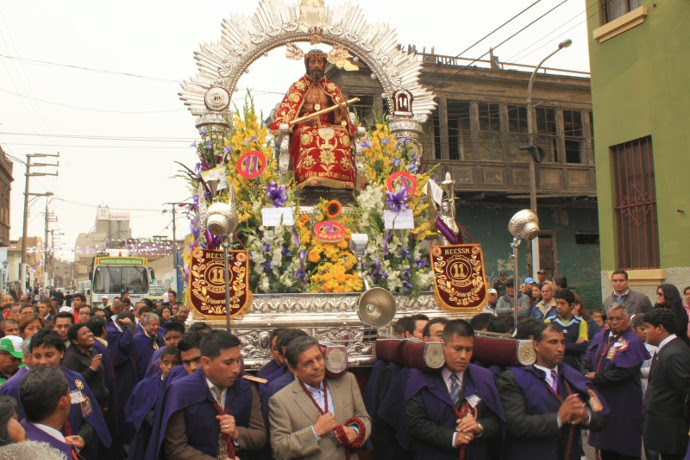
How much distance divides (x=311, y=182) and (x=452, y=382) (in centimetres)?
460

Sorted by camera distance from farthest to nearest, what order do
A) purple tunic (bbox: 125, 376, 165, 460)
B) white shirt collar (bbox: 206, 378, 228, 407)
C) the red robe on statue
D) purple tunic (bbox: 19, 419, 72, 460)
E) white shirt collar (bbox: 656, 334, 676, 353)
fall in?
the red robe on statue
white shirt collar (bbox: 656, 334, 676, 353)
purple tunic (bbox: 125, 376, 165, 460)
white shirt collar (bbox: 206, 378, 228, 407)
purple tunic (bbox: 19, 419, 72, 460)

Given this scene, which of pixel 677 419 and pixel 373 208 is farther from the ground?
pixel 373 208

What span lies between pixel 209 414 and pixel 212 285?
315 cm

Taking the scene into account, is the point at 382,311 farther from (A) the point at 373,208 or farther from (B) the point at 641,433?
(B) the point at 641,433

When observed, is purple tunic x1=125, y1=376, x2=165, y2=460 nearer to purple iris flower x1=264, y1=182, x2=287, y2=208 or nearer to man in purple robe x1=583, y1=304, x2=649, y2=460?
purple iris flower x1=264, y1=182, x2=287, y2=208

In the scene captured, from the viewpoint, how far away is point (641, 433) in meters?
6.14

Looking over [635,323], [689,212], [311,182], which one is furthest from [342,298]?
[689,212]

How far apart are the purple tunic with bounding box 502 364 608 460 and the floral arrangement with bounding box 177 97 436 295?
3.19 m

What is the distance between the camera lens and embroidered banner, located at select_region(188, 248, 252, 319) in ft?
22.9

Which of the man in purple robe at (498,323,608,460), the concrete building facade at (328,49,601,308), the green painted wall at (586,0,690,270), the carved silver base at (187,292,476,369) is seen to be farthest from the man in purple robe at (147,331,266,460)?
the concrete building facade at (328,49,601,308)

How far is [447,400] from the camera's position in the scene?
423cm

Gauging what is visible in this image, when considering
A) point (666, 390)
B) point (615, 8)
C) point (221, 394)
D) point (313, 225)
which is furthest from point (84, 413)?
point (615, 8)

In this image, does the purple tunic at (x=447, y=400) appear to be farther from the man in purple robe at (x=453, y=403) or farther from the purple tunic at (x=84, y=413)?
the purple tunic at (x=84, y=413)

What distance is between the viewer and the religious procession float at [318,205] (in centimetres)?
700
